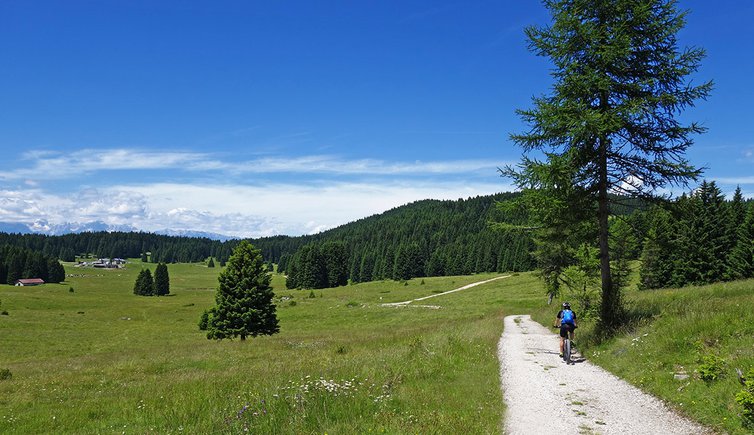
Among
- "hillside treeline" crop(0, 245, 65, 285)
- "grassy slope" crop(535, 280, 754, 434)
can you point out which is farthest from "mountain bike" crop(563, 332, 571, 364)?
"hillside treeline" crop(0, 245, 65, 285)

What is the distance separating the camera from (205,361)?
75.7 ft

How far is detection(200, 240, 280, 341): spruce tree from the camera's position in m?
41.1

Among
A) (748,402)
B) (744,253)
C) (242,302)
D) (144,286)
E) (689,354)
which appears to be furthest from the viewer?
(144,286)

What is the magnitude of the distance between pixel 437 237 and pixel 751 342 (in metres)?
180

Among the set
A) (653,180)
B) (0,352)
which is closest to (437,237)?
(0,352)

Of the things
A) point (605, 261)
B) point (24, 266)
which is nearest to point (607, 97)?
point (605, 261)

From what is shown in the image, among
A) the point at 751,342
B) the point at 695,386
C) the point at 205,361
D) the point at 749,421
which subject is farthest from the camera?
the point at 205,361

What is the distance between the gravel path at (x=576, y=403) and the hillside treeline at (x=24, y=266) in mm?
180203

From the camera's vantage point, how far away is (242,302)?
41219mm

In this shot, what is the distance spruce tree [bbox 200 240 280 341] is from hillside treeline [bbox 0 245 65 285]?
5763 inches

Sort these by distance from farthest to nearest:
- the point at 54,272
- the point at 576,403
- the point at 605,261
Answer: the point at 54,272
the point at 605,261
the point at 576,403

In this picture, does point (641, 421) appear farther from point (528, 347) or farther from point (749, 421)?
point (528, 347)

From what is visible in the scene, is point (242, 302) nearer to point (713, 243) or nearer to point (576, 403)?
point (576, 403)

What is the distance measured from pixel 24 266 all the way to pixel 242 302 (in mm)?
151465
